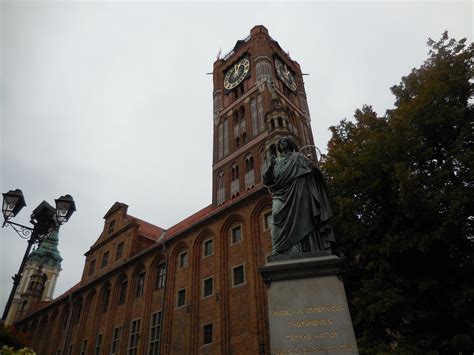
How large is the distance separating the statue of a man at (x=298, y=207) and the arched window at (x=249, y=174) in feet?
69.2

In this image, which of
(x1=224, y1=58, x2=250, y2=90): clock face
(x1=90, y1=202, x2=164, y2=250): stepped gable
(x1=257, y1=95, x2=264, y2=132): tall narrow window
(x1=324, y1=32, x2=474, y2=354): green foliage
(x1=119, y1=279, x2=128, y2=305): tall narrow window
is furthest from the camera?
(x1=224, y1=58, x2=250, y2=90): clock face

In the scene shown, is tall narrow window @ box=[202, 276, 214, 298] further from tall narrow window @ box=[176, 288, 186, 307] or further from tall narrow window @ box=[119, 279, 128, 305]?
tall narrow window @ box=[119, 279, 128, 305]

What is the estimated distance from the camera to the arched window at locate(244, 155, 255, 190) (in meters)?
28.3

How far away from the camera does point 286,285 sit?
525 cm

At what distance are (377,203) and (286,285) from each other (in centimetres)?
658

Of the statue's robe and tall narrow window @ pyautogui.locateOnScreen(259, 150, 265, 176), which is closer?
the statue's robe

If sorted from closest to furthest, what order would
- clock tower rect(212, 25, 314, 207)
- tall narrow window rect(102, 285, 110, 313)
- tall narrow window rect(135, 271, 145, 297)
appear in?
tall narrow window rect(135, 271, 145, 297) < tall narrow window rect(102, 285, 110, 313) < clock tower rect(212, 25, 314, 207)

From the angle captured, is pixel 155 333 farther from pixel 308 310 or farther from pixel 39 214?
pixel 308 310

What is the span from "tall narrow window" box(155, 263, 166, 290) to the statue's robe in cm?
1929

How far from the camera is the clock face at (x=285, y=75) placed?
37594 millimetres

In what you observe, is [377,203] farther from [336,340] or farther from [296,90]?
[296,90]

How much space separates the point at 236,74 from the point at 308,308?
3658 cm

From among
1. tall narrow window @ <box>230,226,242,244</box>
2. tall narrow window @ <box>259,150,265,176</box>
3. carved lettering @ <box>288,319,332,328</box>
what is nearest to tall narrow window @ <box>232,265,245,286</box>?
tall narrow window @ <box>230,226,242,244</box>

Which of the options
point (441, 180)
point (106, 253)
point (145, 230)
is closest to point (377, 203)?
point (441, 180)
